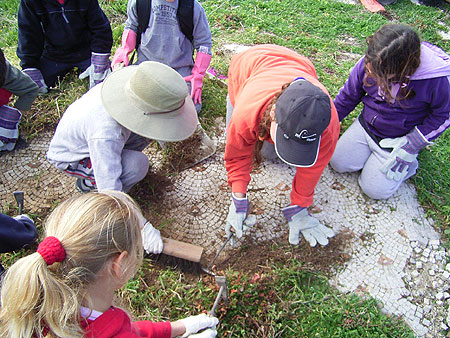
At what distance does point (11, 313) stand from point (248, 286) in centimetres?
146

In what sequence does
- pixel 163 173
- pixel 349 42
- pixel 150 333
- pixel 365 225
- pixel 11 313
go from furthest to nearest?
1. pixel 349 42
2. pixel 163 173
3. pixel 365 225
4. pixel 150 333
5. pixel 11 313

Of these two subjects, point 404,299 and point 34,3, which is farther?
point 34,3

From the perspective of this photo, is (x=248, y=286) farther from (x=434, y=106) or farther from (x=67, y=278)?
(x=434, y=106)

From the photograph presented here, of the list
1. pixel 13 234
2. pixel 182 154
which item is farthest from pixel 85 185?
pixel 182 154

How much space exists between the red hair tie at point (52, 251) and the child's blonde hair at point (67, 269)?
0.05 ft

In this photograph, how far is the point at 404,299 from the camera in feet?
8.16

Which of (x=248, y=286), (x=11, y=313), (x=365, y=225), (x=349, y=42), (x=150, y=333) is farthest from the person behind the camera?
(x=349, y=42)

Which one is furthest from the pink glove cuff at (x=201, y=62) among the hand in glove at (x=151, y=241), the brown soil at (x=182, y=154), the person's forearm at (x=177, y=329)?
the person's forearm at (x=177, y=329)

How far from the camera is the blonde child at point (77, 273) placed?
3.89ft

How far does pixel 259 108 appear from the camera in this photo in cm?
218

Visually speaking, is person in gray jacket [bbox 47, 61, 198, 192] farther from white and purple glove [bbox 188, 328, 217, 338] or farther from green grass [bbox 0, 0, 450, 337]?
white and purple glove [bbox 188, 328, 217, 338]

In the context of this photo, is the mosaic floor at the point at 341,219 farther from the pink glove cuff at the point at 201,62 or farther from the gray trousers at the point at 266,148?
the pink glove cuff at the point at 201,62

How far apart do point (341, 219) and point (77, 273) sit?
2.16 m

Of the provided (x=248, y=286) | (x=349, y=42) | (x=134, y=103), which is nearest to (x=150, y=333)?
(x=248, y=286)
